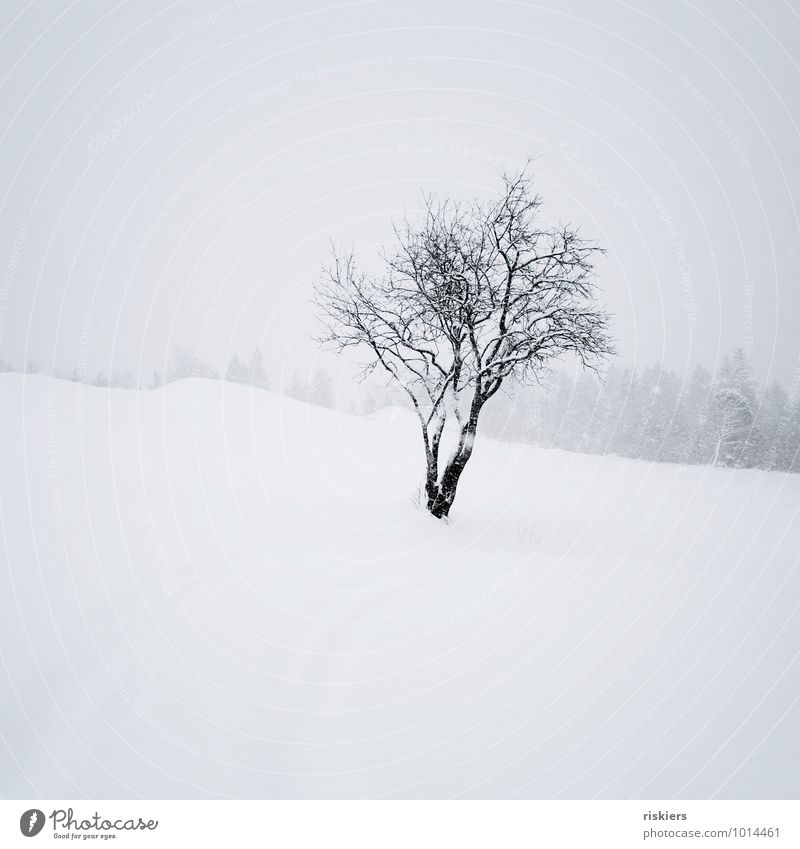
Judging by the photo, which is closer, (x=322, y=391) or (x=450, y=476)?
(x=450, y=476)

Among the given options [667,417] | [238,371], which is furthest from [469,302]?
[238,371]

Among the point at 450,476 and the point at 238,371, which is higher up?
the point at 238,371

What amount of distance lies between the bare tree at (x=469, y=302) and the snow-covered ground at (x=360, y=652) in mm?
3005

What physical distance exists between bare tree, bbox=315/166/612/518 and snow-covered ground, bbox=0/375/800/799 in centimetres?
300

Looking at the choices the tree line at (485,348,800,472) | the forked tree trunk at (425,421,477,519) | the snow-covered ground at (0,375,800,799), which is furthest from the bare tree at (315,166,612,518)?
the tree line at (485,348,800,472)

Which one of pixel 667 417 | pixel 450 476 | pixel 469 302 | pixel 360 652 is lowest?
pixel 360 652

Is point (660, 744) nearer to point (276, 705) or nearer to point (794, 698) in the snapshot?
point (794, 698)

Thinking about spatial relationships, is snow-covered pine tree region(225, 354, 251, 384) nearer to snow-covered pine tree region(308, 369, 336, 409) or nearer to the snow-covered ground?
snow-covered pine tree region(308, 369, 336, 409)

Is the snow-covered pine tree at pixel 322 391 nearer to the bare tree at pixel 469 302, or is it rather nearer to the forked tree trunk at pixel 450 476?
the bare tree at pixel 469 302

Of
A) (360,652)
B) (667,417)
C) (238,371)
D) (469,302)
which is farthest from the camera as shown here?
(238,371)

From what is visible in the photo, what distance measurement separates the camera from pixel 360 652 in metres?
4.38

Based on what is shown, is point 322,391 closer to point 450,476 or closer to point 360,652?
point 450,476

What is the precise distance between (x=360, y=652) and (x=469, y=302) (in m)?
7.45

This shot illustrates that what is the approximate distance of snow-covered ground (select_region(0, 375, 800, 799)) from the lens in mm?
3230
